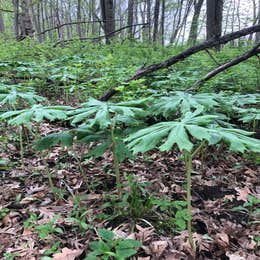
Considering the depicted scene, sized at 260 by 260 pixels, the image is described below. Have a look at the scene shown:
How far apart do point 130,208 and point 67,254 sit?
0.53 meters

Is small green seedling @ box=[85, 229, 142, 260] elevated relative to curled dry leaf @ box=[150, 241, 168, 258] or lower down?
elevated

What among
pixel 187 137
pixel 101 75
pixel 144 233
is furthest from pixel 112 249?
pixel 101 75

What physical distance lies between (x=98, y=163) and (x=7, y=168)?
898mm

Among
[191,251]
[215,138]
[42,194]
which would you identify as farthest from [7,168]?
[215,138]

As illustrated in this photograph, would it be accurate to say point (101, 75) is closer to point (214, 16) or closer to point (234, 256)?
point (234, 256)

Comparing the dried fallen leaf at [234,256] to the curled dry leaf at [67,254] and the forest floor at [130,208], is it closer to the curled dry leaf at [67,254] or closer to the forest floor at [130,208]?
the forest floor at [130,208]

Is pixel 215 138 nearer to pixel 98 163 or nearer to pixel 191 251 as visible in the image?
pixel 191 251

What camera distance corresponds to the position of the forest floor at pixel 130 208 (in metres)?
1.68

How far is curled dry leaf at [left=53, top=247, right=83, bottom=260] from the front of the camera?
1.57 metres

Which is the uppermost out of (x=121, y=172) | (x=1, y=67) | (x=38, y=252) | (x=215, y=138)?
(x=1, y=67)

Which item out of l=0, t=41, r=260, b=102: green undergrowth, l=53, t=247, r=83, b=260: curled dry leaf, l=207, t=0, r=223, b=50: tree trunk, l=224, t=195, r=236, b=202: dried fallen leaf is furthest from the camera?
l=207, t=0, r=223, b=50: tree trunk

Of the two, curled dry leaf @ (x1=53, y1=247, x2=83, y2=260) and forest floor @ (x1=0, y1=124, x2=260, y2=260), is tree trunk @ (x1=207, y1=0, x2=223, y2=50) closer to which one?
forest floor @ (x1=0, y1=124, x2=260, y2=260)

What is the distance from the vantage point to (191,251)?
1.59 meters

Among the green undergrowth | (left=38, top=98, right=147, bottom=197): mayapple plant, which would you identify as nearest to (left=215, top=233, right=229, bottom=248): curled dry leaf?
(left=38, top=98, right=147, bottom=197): mayapple plant
